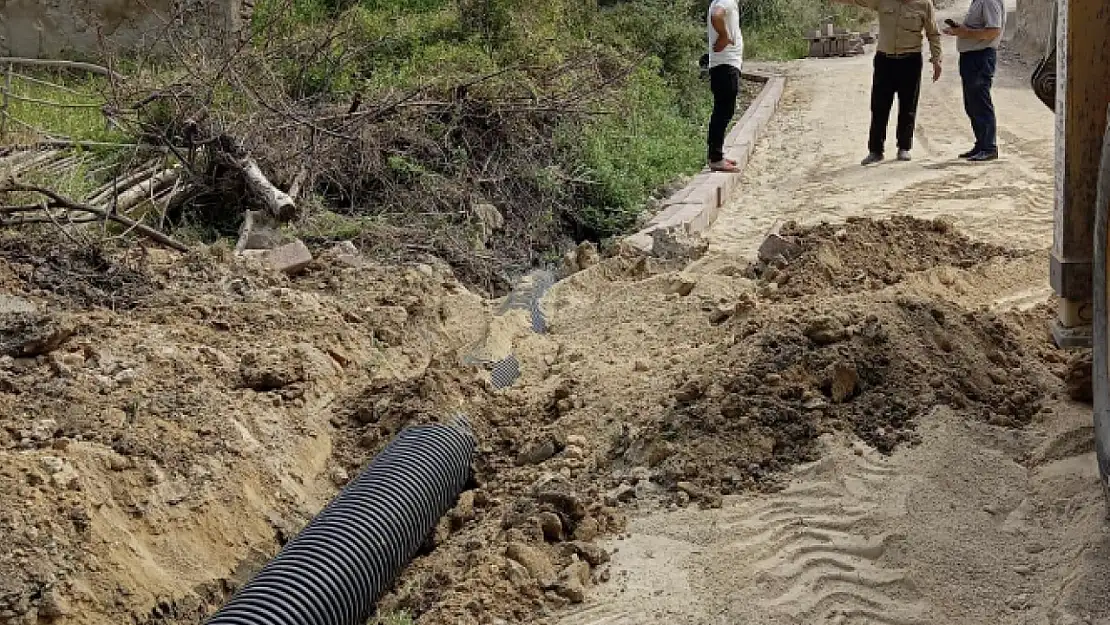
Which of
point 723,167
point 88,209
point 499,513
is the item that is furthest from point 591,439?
point 723,167

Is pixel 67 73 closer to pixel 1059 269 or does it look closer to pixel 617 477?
pixel 617 477

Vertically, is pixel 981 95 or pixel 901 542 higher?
pixel 981 95

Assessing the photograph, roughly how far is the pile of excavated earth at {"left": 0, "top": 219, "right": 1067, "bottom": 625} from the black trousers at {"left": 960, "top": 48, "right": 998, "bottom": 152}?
148 inches

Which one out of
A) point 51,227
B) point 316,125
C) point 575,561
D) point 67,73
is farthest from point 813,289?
point 67,73

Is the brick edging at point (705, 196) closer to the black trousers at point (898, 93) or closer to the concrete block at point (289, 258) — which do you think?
the black trousers at point (898, 93)

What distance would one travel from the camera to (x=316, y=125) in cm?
773

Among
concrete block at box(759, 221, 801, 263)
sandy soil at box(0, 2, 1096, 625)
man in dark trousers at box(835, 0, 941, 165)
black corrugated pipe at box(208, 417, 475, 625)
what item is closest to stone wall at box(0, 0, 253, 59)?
sandy soil at box(0, 2, 1096, 625)

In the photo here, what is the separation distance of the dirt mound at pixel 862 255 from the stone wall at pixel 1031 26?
10.8 meters

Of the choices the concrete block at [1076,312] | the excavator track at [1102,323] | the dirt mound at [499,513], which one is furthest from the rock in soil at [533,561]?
the concrete block at [1076,312]

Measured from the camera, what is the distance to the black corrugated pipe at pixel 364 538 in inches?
137

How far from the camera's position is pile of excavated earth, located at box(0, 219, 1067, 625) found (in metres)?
3.73

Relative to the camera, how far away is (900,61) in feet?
33.1

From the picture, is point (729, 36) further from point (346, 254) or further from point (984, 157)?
point (346, 254)

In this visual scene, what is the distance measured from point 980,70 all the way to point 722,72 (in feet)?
7.00
